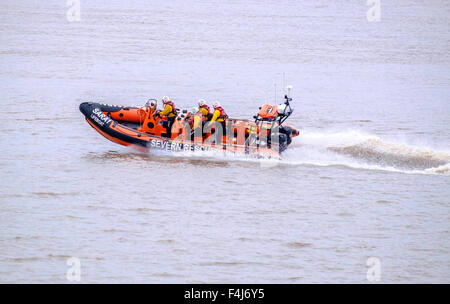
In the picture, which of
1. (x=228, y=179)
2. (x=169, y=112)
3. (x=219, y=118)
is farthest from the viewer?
(x=169, y=112)

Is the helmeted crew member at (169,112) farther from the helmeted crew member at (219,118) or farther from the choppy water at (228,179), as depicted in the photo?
the helmeted crew member at (219,118)

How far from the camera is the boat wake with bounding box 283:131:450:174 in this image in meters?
16.9

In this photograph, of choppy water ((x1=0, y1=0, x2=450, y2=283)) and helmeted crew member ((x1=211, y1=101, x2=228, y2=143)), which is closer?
choppy water ((x1=0, y1=0, x2=450, y2=283))

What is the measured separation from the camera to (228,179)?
16.1 m

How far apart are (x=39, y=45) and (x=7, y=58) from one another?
4.69m

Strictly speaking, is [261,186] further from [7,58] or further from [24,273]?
[7,58]

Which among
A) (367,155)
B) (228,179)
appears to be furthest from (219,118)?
(367,155)

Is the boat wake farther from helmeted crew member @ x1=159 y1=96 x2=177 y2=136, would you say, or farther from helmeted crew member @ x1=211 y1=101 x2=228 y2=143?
helmeted crew member @ x1=159 y1=96 x2=177 y2=136

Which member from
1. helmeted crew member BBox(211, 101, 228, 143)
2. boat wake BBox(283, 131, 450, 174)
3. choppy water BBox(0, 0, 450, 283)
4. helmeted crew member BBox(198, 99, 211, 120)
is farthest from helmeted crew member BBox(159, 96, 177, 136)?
boat wake BBox(283, 131, 450, 174)

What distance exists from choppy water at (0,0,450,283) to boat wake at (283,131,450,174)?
0.05 m

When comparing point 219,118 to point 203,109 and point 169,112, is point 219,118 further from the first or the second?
point 169,112

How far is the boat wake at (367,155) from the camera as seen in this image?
1688 cm

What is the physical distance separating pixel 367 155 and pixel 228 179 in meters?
4.15

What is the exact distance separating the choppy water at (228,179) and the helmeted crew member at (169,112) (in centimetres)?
92
